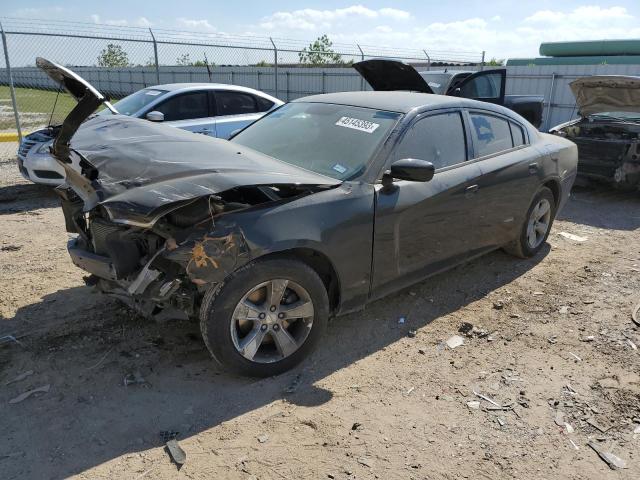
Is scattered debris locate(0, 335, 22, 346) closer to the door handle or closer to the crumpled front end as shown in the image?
the crumpled front end

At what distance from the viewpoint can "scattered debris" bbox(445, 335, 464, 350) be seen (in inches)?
152

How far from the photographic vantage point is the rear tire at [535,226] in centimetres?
523

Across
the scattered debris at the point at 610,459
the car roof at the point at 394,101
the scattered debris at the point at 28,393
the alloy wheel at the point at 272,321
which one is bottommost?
the scattered debris at the point at 610,459

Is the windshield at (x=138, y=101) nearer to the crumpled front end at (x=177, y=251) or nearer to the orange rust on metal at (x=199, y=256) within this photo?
the crumpled front end at (x=177, y=251)

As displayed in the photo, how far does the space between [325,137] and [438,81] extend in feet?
18.9

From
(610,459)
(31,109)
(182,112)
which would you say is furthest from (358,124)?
(31,109)

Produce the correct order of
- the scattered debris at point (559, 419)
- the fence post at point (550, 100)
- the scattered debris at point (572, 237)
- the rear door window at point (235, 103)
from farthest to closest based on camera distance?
the fence post at point (550, 100)
the rear door window at point (235, 103)
the scattered debris at point (572, 237)
the scattered debris at point (559, 419)

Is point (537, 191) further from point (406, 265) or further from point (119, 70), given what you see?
point (119, 70)

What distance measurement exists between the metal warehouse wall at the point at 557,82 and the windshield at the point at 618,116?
5.99 meters

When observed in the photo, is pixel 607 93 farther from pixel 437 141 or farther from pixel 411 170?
pixel 411 170

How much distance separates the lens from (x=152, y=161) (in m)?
3.26

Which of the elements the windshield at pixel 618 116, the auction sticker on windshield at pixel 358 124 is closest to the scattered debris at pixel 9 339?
the auction sticker on windshield at pixel 358 124

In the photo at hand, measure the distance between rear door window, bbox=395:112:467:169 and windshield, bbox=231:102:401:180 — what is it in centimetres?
18

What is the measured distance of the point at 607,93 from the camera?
8.66m
